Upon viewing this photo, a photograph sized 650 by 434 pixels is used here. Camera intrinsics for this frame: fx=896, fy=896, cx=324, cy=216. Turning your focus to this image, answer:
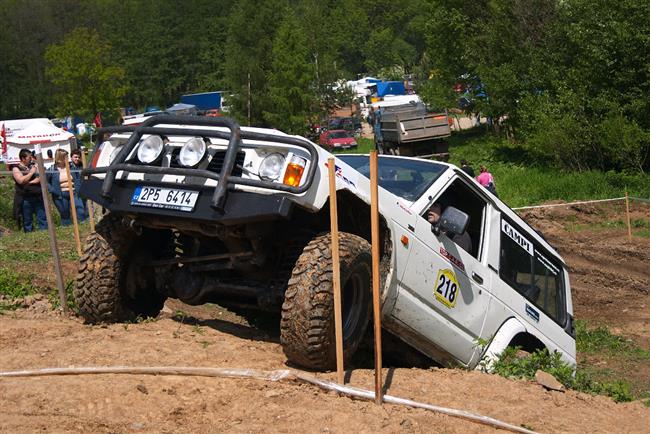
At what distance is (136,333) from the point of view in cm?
652

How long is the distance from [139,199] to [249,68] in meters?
49.5

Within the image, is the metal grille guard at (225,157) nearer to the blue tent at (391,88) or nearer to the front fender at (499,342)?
the front fender at (499,342)

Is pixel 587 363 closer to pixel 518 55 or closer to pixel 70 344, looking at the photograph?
pixel 70 344

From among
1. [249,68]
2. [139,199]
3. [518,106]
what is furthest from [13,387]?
[249,68]

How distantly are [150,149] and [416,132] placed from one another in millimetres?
29489

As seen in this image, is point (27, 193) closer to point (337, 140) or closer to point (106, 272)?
point (106, 272)

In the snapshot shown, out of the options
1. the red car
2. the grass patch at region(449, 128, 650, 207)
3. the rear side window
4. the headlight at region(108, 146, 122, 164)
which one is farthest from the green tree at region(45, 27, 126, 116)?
the headlight at region(108, 146, 122, 164)

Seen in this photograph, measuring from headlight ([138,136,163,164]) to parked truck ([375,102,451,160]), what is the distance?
93.5ft

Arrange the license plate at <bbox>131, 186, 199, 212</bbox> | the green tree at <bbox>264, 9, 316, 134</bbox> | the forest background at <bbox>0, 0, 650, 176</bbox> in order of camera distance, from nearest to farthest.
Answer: the license plate at <bbox>131, 186, 199, 212</bbox>
the forest background at <bbox>0, 0, 650, 176</bbox>
the green tree at <bbox>264, 9, 316, 134</bbox>

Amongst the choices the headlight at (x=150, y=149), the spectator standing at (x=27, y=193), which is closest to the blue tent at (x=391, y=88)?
the spectator standing at (x=27, y=193)

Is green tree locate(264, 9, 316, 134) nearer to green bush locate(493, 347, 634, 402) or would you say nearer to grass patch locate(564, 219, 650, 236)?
grass patch locate(564, 219, 650, 236)

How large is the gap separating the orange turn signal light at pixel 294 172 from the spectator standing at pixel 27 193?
10.1m

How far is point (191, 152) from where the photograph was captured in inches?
235

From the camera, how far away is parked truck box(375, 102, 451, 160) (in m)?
35.0
